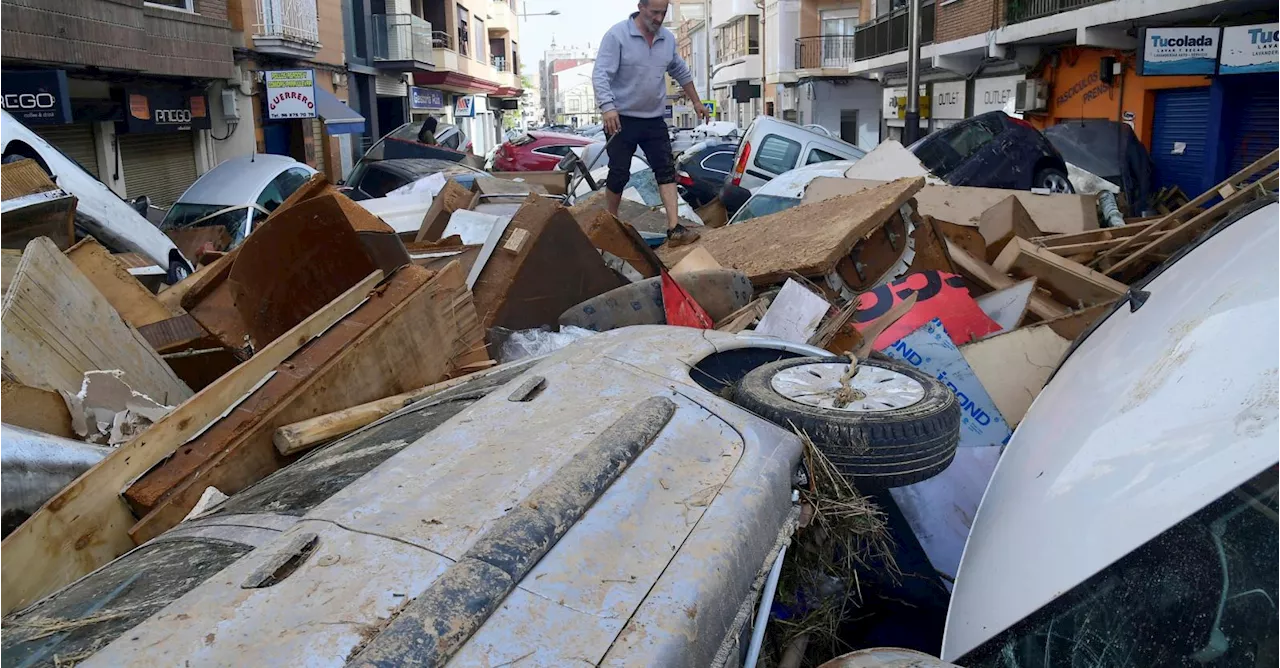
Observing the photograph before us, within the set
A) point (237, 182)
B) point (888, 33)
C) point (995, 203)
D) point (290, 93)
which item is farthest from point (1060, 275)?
point (888, 33)

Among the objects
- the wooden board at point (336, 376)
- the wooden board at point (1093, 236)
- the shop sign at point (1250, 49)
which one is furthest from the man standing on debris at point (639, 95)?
the shop sign at point (1250, 49)

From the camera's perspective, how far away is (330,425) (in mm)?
2551

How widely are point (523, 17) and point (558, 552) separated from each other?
74915mm

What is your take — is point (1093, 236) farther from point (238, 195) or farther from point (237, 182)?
point (237, 182)

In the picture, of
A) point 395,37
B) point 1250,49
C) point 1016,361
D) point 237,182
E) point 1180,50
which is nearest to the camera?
point 1016,361

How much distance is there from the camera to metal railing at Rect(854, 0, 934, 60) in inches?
903

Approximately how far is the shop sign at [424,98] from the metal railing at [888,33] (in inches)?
633

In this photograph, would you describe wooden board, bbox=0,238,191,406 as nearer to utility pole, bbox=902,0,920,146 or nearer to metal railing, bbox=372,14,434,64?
utility pole, bbox=902,0,920,146

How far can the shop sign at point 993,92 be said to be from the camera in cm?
1914

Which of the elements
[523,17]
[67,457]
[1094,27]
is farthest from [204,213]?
[523,17]

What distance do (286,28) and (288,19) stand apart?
11.6 inches

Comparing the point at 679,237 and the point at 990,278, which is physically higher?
the point at 679,237

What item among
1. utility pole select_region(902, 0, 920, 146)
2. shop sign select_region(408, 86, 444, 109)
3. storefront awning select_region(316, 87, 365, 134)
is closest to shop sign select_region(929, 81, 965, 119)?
utility pole select_region(902, 0, 920, 146)

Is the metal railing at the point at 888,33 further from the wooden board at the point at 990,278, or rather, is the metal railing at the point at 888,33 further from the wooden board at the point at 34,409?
the wooden board at the point at 34,409
